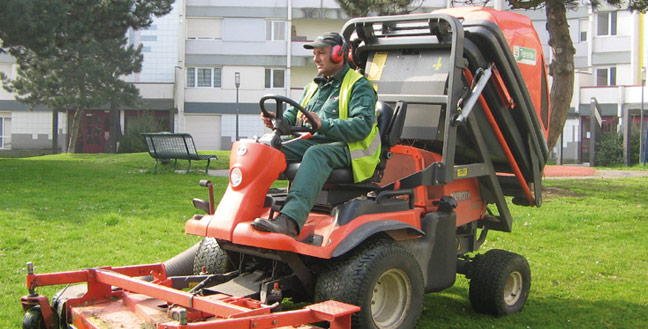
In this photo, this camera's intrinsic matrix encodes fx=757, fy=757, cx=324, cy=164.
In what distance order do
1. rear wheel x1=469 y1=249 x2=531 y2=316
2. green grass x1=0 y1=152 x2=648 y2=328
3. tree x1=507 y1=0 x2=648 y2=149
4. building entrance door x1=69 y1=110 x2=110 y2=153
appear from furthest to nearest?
building entrance door x1=69 y1=110 x2=110 y2=153
tree x1=507 y1=0 x2=648 y2=149
green grass x1=0 y1=152 x2=648 y2=328
rear wheel x1=469 y1=249 x2=531 y2=316

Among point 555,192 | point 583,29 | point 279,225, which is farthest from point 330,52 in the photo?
point 583,29

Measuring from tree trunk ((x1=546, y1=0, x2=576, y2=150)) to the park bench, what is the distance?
886 cm

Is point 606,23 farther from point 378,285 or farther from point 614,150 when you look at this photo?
point 378,285

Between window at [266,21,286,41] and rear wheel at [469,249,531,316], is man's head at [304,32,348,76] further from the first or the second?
window at [266,21,286,41]

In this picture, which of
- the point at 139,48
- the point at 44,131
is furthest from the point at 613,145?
the point at 44,131

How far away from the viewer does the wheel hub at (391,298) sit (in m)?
5.59

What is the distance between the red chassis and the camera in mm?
4613

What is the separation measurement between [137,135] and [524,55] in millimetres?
32710

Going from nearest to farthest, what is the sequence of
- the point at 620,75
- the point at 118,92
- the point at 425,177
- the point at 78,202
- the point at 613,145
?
the point at 425,177, the point at 78,202, the point at 613,145, the point at 118,92, the point at 620,75

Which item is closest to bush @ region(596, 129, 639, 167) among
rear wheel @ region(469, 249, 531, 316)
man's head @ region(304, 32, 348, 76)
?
rear wheel @ region(469, 249, 531, 316)

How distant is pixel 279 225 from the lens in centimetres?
523

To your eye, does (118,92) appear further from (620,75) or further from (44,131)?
(620,75)

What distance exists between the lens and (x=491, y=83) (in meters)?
6.92

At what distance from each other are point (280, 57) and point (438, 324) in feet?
141
